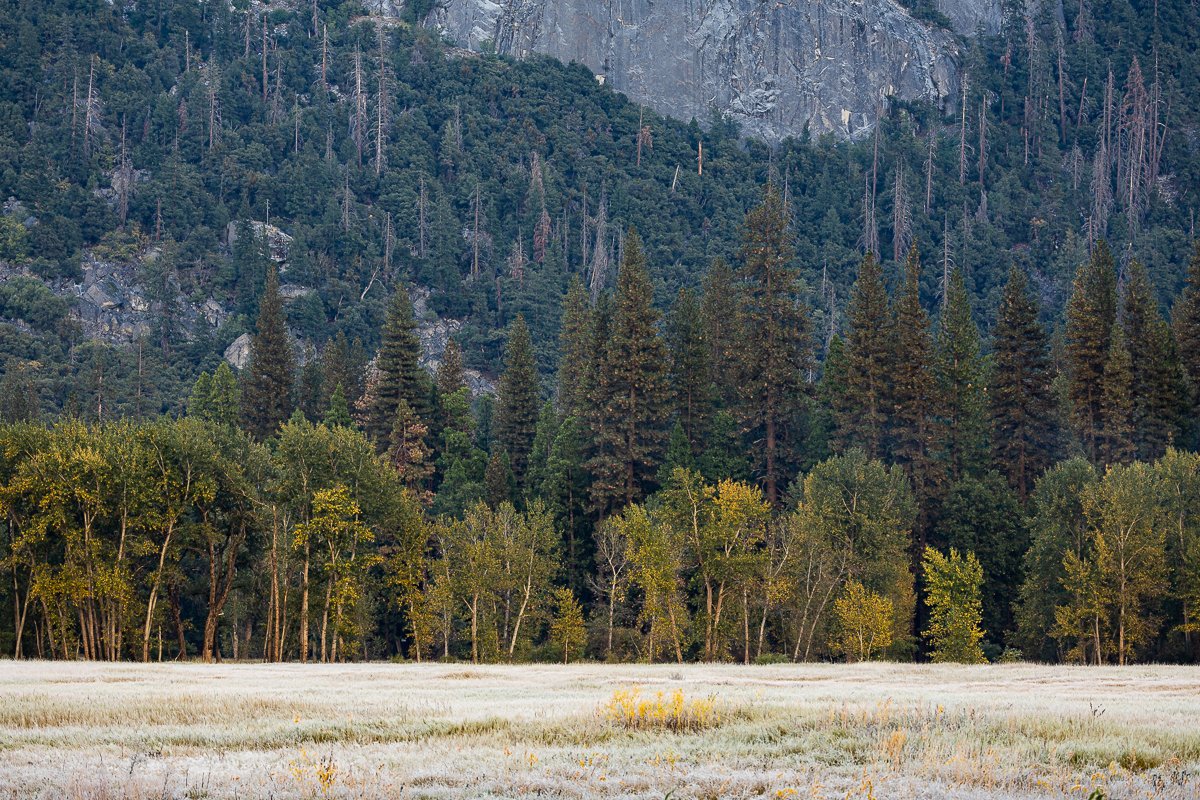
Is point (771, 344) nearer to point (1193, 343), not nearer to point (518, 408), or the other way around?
point (518, 408)

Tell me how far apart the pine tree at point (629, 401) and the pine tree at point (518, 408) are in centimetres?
1064

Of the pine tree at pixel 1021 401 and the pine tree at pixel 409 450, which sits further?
the pine tree at pixel 409 450

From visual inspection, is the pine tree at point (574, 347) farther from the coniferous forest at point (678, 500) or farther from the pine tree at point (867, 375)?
the pine tree at point (867, 375)

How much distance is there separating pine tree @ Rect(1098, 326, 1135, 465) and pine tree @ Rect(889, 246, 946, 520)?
11.3 meters

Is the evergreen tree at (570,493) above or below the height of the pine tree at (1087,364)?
below

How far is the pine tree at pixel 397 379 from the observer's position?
110 metres

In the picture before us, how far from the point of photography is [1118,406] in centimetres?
8994

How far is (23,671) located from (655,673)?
2198 centimetres

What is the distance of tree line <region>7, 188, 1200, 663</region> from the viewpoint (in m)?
68.6

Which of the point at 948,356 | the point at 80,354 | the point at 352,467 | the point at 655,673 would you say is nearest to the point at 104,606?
the point at 352,467

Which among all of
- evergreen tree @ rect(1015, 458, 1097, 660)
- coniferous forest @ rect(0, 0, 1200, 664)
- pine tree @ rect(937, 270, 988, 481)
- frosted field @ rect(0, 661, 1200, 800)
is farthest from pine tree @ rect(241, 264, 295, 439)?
frosted field @ rect(0, 661, 1200, 800)

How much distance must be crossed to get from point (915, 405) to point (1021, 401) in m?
8.07

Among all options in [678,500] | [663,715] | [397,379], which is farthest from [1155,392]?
[663,715]

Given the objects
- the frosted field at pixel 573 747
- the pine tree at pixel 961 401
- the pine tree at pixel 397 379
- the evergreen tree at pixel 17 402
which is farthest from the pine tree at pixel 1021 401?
the evergreen tree at pixel 17 402
